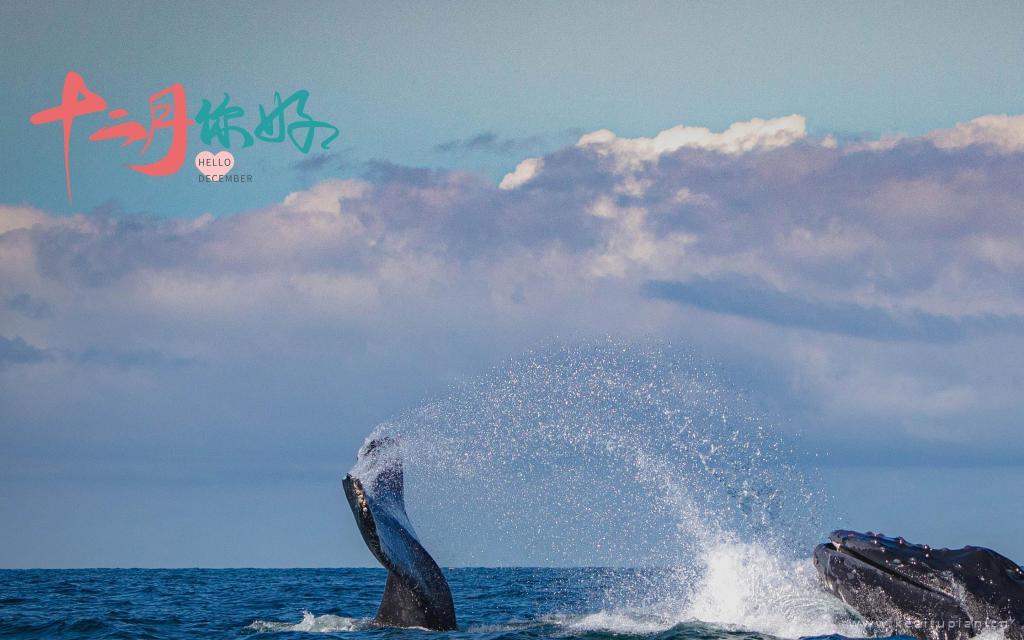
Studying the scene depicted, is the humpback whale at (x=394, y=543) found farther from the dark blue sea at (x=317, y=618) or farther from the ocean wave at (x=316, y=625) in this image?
the ocean wave at (x=316, y=625)

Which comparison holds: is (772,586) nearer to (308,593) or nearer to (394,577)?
(394,577)

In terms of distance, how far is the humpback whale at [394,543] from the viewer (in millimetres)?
15461

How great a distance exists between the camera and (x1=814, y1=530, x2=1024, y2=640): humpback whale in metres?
10.9

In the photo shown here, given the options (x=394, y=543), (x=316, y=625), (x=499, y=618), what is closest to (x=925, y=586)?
(x=394, y=543)

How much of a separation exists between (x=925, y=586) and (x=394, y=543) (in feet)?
24.0

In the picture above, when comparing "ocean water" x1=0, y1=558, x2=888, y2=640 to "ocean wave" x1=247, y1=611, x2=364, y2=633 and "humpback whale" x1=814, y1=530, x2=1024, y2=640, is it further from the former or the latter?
"humpback whale" x1=814, y1=530, x2=1024, y2=640

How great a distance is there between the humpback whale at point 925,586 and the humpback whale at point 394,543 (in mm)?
6053

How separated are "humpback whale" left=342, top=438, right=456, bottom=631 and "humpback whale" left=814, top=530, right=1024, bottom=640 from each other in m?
6.05

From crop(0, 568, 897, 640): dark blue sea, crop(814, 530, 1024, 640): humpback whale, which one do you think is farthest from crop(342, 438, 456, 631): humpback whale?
crop(814, 530, 1024, 640): humpback whale

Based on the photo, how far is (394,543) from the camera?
15.5 m

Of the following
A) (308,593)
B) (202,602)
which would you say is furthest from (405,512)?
(308,593)

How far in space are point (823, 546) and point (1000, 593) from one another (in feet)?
7.04

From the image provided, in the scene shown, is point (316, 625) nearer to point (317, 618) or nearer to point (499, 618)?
point (317, 618)

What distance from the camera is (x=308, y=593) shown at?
37.7 meters
